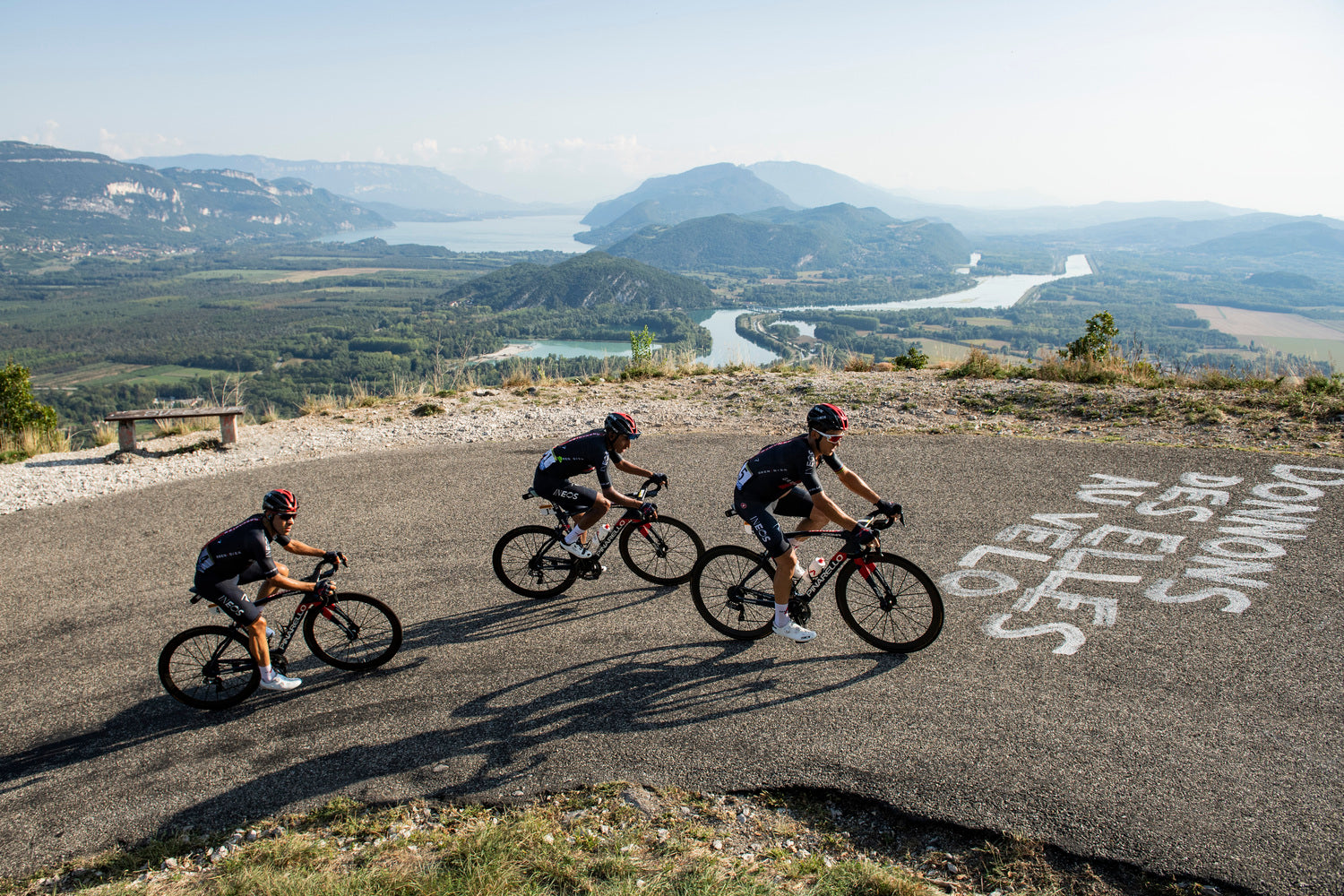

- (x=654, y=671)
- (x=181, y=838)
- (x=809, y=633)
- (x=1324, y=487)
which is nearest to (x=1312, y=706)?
(x=809, y=633)

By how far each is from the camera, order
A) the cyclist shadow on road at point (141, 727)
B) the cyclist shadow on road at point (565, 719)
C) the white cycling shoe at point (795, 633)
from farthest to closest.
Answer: the white cycling shoe at point (795, 633)
the cyclist shadow on road at point (141, 727)
the cyclist shadow on road at point (565, 719)

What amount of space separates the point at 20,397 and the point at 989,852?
58.4ft

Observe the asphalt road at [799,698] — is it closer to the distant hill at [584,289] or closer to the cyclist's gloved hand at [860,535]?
the cyclist's gloved hand at [860,535]

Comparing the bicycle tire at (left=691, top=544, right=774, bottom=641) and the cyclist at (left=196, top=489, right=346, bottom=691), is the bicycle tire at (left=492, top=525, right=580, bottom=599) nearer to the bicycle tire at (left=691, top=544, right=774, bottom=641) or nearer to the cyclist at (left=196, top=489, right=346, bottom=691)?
the bicycle tire at (left=691, top=544, right=774, bottom=641)

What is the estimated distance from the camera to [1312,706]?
4926 millimetres

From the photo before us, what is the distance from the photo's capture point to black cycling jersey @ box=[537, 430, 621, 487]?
6.63 meters

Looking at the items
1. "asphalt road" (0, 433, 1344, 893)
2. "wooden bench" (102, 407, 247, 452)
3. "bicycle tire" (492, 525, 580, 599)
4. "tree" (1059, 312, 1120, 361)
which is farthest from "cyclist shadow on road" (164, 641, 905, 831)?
"tree" (1059, 312, 1120, 361)

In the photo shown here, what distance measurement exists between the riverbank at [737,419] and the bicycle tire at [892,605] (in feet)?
22.6

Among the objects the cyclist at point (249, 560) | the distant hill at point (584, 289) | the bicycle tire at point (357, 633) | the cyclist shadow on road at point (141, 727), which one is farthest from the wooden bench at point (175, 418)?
the distant hill at point (584, 289)

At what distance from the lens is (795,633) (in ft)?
19.3

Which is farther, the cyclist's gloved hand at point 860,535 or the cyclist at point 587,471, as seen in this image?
the cyclist at point 587,471

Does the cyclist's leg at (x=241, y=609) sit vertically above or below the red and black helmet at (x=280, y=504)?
below

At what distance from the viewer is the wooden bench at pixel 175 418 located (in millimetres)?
11797

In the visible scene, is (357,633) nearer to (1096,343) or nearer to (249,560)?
(249,560)
